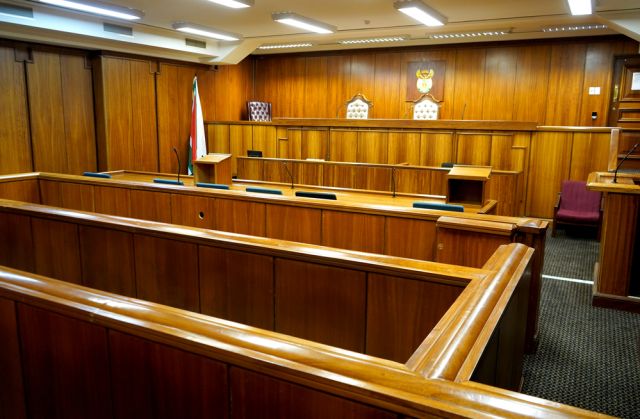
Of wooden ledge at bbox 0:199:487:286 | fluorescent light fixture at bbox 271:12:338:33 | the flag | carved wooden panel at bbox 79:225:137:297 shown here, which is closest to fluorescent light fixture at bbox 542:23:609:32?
fluorescent light fixture at bbox 271:12:338:33

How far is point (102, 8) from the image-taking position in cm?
633

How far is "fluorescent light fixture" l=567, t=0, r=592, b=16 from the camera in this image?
18.9 ft

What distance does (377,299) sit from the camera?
1888mm

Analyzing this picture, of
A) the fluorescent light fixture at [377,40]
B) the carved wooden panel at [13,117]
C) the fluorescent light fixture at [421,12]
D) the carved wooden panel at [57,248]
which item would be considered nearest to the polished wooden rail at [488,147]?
the fluorescent light fixture at [421,12]

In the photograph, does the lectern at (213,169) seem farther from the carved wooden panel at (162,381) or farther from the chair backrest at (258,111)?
the chair backrest at (258,111)

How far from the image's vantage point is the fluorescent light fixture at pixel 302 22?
22.1 ft

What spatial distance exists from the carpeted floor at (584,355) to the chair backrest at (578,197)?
7.02 feet

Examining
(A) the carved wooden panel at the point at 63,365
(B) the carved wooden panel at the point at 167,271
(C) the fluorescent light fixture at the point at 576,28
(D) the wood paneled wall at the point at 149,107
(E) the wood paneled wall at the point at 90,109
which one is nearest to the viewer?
(A) the carved wooden panel at the point at 63,365

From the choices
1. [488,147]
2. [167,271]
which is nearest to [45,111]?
[167,271]

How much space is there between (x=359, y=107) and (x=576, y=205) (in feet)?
17.0

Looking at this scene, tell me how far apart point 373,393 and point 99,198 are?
4.35 meters

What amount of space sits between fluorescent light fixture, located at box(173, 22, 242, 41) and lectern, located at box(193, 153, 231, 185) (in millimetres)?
3068

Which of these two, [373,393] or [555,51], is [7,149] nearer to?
[373,393]

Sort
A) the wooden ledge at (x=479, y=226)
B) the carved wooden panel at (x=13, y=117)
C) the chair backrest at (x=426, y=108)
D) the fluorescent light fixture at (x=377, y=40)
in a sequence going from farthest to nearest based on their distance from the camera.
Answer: the chair backrest at (x=426, y=108) → the fluorescent light fixture at (x=377, y=40) → the carved wooden panel at (x=13, y=117) → the wooden ledge at (x=479, y=226)
